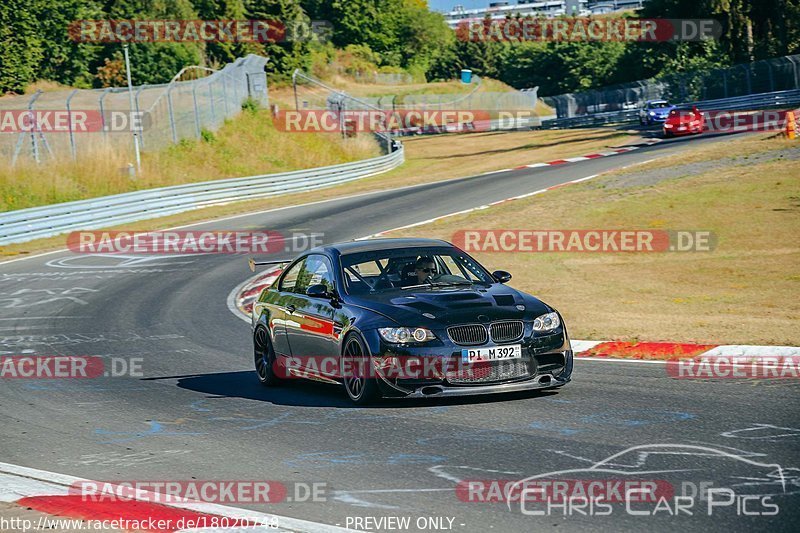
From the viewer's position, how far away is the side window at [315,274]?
10.7 metres

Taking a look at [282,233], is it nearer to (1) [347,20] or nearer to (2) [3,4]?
(2) [3,4]

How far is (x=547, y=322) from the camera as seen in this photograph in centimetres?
942

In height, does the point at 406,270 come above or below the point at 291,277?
above

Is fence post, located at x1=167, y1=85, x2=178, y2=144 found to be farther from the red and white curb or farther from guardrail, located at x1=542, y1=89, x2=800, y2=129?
the red and white curb

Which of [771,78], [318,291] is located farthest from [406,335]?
[771,78]

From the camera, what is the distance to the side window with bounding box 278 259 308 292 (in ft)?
37.6

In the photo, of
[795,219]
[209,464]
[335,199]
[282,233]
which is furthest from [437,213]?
[209,464]

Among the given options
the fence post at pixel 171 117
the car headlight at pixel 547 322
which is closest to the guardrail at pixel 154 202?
the fence post at pixel 171 117

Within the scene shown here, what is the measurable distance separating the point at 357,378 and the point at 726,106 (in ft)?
175
